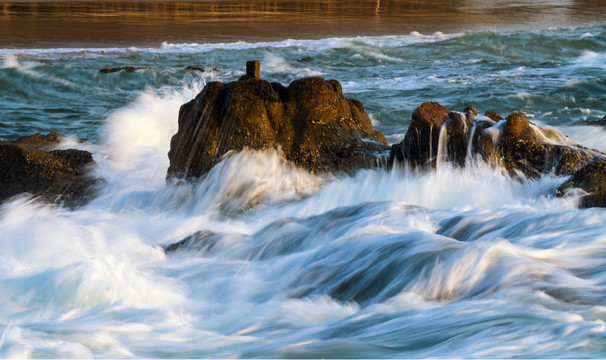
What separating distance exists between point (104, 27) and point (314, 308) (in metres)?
22.3

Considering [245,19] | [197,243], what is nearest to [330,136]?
[197,243]

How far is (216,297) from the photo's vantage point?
4480mm

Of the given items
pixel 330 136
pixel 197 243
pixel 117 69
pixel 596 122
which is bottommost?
pixel 197 243

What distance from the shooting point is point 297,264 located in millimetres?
4828

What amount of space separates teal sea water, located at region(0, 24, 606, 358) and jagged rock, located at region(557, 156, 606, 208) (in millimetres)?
92

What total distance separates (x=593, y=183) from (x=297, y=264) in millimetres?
2237

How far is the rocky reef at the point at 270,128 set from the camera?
20.0 ft

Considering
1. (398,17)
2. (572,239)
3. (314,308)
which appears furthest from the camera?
(398,17)

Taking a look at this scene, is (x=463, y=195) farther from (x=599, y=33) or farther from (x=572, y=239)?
(x=599, y=33)

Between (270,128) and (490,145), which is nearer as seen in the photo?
(490,145)

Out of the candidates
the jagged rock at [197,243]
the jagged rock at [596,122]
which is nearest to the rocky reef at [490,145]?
the jagged rock at [197,243]

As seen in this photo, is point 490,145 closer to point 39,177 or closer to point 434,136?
point 434,136

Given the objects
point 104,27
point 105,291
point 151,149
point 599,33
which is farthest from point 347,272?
point 104,27

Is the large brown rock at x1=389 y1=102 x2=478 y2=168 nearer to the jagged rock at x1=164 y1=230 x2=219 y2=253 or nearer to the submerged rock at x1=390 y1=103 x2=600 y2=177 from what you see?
the submerged rock at x1=390 y1=103 x2=600 y2=177
